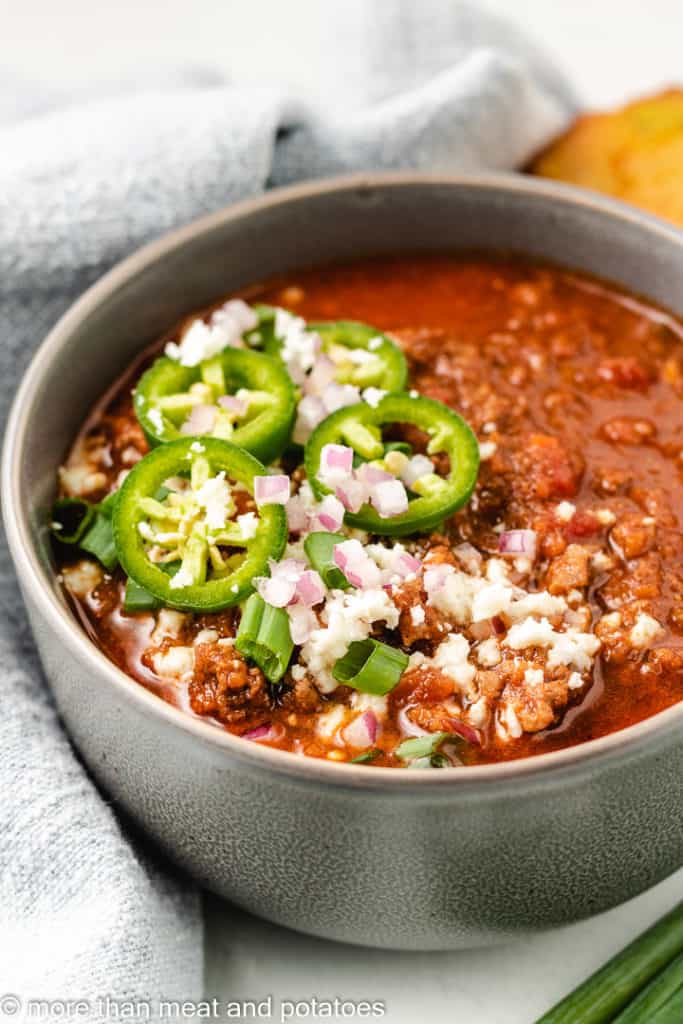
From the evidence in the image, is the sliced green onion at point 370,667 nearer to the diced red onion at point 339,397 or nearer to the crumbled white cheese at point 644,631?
the crumbled white cheese at point 644,631

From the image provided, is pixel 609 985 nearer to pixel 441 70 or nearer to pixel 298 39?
pixel 441 70

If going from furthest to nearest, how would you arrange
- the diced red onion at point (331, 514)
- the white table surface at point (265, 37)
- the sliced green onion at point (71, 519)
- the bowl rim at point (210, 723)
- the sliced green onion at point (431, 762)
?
the white table surface at point (265, 37), the sliced green onion at point (71, 519), the diced red onion at point (331, 514), the sliced green onion at point (431, 762), the bowl rim at point (210, 723)

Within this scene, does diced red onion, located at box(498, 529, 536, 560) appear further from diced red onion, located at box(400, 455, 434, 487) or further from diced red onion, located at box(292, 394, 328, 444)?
diced red onion, located at box(292, 394, 328, 444)

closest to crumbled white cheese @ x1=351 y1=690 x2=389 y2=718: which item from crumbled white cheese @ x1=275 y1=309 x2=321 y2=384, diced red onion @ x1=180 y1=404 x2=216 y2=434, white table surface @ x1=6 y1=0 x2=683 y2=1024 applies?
diced red onion @ x1=180 y1=404 x2=216 y2=434

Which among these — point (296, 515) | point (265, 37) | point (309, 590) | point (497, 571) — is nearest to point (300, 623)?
point (309, 590)

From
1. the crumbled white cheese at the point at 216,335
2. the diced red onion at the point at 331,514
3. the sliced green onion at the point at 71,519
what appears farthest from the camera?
the crumbled white cheese at the point at 216,335

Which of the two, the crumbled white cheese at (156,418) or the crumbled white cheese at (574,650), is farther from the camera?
the crumbled white cheese at (156,418)

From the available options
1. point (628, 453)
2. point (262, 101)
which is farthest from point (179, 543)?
point (262, 101)

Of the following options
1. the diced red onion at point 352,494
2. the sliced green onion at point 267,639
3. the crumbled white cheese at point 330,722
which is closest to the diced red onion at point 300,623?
the sliced green onion at point 267,639
